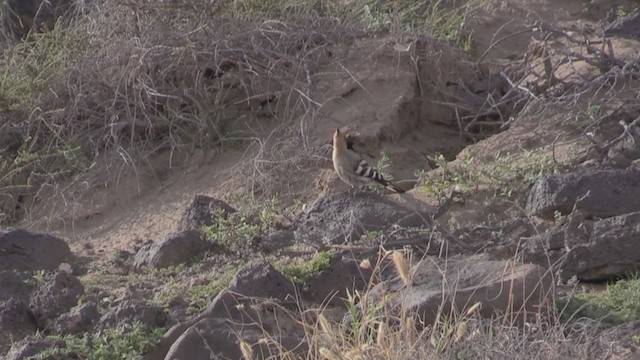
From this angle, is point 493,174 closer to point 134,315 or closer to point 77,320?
point 134,315

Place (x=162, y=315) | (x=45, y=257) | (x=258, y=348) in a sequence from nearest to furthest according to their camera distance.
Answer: (x=258, y=348)
(x=162, y=315)
(x=45, y=257)

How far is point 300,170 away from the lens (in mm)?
8375

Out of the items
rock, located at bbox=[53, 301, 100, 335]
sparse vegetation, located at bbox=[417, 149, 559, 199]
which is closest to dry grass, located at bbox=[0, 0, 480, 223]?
sparse vegetation, located at bbox=[417, 149, 559, 199]

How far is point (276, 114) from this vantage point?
352 inches

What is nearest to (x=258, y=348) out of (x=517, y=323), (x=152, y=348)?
(x=152, y=348)

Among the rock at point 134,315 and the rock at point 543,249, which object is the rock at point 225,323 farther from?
the rock at point 543,249

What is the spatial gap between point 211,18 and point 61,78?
3.45ft

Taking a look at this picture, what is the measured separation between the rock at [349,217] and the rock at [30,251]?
1268mm

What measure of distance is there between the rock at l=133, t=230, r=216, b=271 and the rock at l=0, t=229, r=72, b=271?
1.52 feet

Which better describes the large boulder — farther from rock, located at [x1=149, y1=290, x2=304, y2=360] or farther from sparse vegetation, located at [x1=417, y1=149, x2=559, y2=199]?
sparse vegetation, located at [x1=417, y1=149, x2=559, y2=199]

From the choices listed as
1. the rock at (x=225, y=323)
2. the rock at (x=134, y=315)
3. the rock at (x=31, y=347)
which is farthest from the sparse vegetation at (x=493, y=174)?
the rock at (x=31, y=347)

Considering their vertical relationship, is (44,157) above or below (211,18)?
below

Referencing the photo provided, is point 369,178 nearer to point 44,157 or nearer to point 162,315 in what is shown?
point 162,315

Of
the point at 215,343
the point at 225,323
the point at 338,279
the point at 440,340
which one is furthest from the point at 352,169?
the point at 440,340
